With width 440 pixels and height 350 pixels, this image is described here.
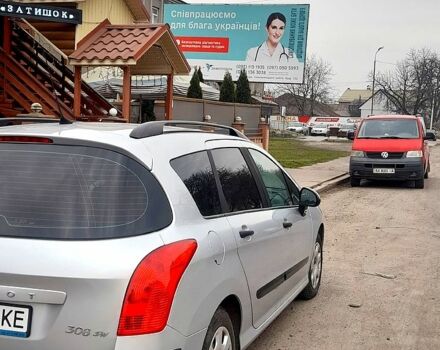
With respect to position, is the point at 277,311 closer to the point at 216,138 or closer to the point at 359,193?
the point at 216,138

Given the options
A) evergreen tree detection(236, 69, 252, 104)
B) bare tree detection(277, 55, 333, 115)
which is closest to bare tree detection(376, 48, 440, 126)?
bare tree detection(277, 55, 333, 115)

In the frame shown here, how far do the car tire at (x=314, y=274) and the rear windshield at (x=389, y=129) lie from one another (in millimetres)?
10395

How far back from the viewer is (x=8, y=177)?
9.06 feet

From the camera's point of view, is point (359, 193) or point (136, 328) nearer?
point (136, 328)

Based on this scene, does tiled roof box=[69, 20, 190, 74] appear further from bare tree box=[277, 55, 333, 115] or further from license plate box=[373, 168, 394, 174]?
bare tree box=[277, 55, 333, 115]

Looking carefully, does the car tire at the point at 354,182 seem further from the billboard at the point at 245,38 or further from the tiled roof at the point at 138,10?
the billboard at the point at 245,38

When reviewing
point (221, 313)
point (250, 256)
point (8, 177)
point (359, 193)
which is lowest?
point (359, 193)

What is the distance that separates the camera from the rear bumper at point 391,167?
14.5 metres

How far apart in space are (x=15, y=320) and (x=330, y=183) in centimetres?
1303

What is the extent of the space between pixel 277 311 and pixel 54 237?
209 centimetres

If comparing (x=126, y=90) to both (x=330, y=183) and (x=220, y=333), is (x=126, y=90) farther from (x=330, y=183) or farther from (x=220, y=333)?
(x=220, y=333)

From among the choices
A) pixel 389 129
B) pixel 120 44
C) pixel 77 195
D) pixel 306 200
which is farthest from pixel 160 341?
pixel 389 129

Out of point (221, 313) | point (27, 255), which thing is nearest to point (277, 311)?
point (221, 313)

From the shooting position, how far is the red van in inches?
571
